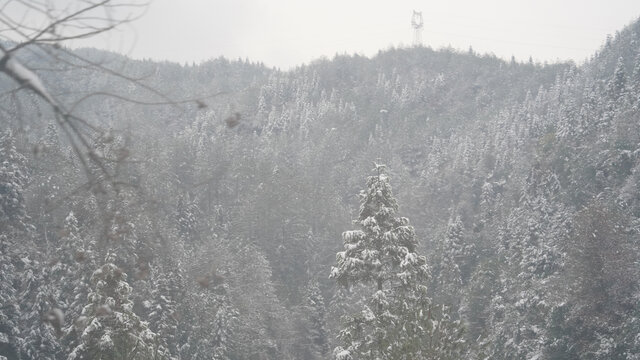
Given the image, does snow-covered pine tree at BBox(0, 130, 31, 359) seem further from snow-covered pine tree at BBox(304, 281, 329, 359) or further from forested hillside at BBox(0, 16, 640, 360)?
snow-covered pine tree at BBox(304, 281, 329, 359)

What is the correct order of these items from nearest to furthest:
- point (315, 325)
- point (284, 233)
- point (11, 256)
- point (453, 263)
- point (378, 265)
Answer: point (378, 265) → point (11, 256) → point (315, 325) → point (453, 263) → point (284, 233)

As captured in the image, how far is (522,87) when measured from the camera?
137250 mm

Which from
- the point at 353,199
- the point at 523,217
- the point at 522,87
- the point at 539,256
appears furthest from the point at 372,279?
the point at 522,87

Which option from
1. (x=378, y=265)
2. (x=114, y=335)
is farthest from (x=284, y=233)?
(x=378, y=265)

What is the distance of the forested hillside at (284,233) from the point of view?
8.02ft

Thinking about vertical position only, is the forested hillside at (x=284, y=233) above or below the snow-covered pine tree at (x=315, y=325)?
above

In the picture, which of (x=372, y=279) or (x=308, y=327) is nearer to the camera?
(x=372, y=279)

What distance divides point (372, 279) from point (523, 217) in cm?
3889

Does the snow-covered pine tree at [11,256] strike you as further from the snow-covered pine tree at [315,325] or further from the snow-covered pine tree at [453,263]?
the snow-covered pine tree at [453,263]

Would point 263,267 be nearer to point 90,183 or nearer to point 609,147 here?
point 609,147

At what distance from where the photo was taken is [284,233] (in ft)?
187

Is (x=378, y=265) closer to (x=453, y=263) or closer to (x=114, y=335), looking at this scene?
(x=114, y=335)

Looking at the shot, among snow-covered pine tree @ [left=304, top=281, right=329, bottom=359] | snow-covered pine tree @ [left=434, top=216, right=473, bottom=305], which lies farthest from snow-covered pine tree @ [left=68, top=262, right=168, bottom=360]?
snow-covered pine tree @ [left=434, top=216, right=473, bottom=305]

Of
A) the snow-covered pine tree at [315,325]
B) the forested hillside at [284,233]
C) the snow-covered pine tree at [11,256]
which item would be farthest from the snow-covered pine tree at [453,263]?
the snow-covered pine tree at [11,256]
